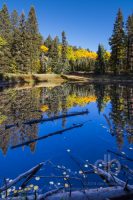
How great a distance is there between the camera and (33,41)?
2721 inches

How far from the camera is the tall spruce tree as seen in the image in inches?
2105

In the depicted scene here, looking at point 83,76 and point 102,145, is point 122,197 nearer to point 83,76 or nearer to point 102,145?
point 102,145

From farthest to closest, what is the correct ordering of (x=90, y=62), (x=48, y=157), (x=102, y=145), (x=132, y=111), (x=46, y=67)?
1. (x=90, y=62)
2. (x=46, y=67)
3. (x=132, y=111)
4. (x=102, y=145)
5. (x=48, y=157)

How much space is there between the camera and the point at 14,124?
1384cm

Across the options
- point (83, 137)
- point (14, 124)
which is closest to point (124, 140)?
point (83, 137)

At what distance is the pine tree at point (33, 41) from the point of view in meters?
65.1

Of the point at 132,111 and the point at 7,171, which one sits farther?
the point at 132,111

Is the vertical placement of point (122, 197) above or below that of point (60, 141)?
above

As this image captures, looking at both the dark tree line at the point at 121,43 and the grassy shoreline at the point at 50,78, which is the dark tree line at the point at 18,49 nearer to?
the grassy shoreline at the point at 50,78

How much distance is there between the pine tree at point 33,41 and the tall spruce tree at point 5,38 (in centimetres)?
553

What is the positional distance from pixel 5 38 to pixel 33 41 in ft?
24.3

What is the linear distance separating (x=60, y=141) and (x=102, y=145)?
1741mm

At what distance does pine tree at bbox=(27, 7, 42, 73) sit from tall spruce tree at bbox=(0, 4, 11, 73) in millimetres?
5535

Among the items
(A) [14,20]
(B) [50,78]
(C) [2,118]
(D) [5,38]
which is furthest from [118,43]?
(C) [2,118]
